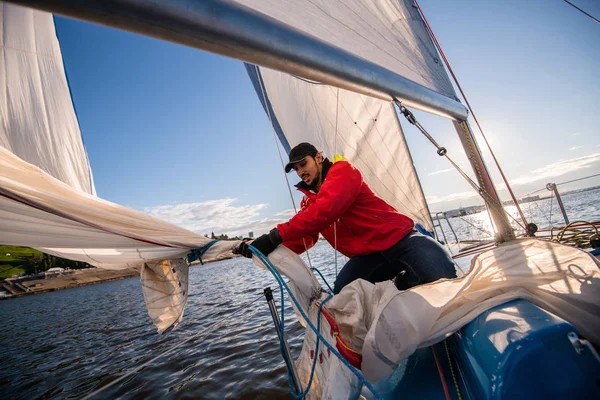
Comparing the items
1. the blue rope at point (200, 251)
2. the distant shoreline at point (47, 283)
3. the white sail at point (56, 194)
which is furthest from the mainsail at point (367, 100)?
the distant shoreline at point (47, 283)

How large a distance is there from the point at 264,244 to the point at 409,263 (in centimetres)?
115

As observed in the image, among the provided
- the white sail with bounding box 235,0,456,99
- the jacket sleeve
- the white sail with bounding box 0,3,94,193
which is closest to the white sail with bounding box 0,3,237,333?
the white sail with bounding box 0,3,94,193

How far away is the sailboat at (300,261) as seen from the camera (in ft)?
2.89

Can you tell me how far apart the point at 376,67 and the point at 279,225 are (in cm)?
148

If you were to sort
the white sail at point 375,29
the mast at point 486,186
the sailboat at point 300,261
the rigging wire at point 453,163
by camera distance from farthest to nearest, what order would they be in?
1. the mast at point 486,186
2. the rigging wire at point 453,163
3. the white sail at point 375,29
4. the sailboat at point 300,261

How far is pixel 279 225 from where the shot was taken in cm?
157

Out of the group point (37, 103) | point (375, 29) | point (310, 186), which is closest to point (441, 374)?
point (310, 186)

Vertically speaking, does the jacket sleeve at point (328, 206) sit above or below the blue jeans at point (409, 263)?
above

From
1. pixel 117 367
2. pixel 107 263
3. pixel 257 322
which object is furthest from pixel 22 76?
pixel 257 322

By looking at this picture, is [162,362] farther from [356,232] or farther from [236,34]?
[236,34]

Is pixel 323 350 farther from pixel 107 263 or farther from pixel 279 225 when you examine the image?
pixel 107 263

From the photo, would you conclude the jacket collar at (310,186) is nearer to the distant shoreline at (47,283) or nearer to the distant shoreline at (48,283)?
the distant shoreline at (47,283)

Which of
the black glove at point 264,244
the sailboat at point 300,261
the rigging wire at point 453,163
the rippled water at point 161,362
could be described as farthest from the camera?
the rippled water at point 161,362

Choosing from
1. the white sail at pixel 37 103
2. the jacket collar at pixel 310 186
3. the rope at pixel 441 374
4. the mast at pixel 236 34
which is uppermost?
the white sail at pixel 37 103
